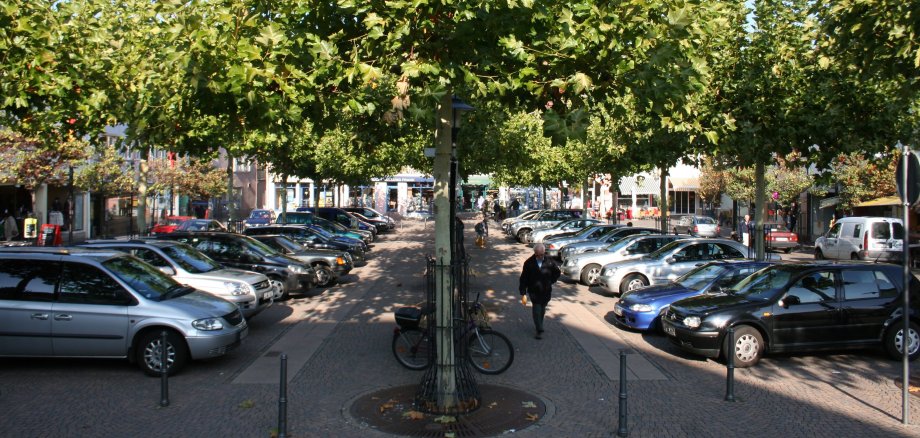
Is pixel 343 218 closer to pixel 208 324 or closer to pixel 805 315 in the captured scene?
pixel 208 324

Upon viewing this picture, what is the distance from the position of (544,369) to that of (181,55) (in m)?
6.15

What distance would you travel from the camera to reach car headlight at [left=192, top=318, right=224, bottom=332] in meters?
9.04

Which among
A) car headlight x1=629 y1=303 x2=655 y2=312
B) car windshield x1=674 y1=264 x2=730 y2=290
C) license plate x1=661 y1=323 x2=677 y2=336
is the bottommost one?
license plate x1=661 y1=323 x2=677 y2=336

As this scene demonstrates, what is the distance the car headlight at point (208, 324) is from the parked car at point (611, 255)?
10902mm

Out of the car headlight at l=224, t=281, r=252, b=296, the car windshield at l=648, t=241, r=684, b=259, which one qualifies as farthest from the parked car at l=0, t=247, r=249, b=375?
the car windshield at l=648, t=241, r=684, b=259

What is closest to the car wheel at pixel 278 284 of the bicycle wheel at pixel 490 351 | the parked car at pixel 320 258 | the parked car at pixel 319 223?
the parked car at pixel 320 258

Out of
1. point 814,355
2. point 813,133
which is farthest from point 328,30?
point 813,133

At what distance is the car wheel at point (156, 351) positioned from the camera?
8914mm

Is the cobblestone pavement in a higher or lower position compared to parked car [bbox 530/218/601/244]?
lower

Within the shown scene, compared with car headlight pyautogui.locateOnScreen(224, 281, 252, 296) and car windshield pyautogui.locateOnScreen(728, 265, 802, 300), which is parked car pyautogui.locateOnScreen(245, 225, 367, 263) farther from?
car windshield pyautogui.locateOnScreen(728, 265, 802, 300)

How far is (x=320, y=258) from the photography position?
59.2 feet

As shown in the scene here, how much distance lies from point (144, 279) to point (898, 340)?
36.2ft

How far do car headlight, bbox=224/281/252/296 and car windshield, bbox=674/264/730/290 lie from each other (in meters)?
7.92

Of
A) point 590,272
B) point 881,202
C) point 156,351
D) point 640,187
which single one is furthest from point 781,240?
point 640,187
